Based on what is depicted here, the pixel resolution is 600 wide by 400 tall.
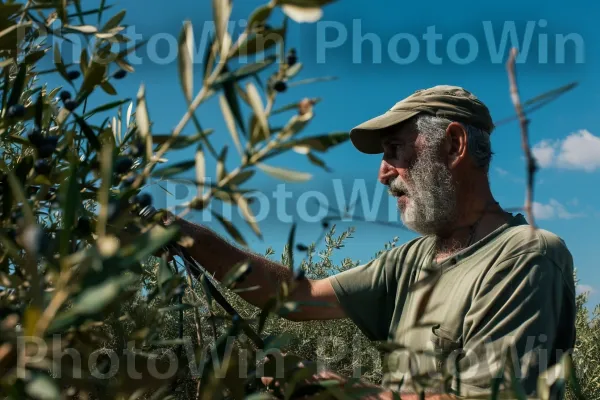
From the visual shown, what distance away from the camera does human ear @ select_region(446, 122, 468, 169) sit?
311cm

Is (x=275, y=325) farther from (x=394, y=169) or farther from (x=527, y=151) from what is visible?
(x=527, y=151)

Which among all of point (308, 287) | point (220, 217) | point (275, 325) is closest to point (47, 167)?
point (220, 217)

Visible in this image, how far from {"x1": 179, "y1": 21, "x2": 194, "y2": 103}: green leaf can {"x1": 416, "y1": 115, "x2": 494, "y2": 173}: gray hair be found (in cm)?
258

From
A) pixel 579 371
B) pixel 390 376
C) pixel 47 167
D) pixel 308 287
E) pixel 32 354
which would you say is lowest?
pixel 579 371

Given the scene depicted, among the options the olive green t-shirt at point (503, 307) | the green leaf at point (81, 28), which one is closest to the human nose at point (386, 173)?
the olive green t-shirt at point (503, 307)

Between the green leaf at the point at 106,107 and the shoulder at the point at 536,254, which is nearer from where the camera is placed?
the green leaf at the point at 106,107

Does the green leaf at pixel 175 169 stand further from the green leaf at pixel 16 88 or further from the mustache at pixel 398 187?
the mustache at pixel 398 187

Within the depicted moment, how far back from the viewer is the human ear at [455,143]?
311 cm

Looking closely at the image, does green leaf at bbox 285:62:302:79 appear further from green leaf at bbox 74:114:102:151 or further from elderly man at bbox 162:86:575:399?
elderly man at bbox 162:86:575:399

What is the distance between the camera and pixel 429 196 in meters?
3.11

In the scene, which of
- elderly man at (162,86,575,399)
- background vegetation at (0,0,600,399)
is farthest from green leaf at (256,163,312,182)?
elderly man at (162,86,575,399)

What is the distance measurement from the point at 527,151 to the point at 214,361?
1.27 ft

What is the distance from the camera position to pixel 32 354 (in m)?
0.47

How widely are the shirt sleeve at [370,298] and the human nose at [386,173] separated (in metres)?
0.44
